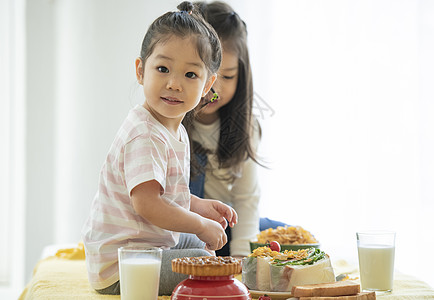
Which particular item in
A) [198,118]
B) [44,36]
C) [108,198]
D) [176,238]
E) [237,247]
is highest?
[44,36]

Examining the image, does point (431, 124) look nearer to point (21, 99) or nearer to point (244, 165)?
point (244, 165)

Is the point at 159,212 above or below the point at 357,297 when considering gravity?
above

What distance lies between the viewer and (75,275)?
1.68 metres

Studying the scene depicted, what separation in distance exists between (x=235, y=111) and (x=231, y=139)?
0.11 meters

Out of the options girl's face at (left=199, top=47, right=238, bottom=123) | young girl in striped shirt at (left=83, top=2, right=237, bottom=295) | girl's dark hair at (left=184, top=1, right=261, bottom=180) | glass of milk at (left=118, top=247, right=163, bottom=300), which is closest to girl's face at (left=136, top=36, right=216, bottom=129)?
Answer: young girl in striped shirt at (left=83, top=2, right=237, bottom=295)

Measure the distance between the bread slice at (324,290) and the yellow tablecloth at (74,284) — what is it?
0.18 meters

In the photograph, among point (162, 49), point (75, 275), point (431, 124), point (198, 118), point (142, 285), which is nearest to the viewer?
point (142, 285)

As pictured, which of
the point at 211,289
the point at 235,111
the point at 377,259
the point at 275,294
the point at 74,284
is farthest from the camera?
the point at 235,111

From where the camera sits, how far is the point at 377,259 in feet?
4.44

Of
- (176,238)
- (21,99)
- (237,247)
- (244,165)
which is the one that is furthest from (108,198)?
(21,99)

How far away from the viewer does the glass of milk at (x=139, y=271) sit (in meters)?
1.14

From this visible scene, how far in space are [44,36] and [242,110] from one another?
6.51ft

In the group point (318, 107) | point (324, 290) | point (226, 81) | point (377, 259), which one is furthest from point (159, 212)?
point (318, 107)

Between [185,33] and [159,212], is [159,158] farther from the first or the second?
[185,33]
